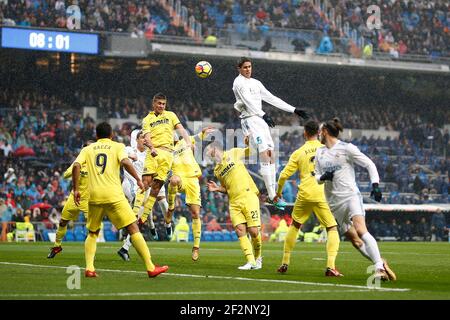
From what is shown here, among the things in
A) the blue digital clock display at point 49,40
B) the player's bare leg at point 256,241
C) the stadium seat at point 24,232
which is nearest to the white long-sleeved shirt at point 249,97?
the player's bare leg at point 256,241

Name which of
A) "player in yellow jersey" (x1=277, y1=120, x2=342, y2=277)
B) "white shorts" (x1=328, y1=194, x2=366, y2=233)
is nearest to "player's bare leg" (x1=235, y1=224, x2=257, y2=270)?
"player in yellow jersey" (x1=277, y1=120, x2=342, y2=277)

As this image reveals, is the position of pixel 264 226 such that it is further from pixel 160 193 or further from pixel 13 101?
pixel 160 193

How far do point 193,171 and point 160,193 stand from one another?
185 centimetres

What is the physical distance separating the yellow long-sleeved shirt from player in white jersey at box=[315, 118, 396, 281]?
119cm

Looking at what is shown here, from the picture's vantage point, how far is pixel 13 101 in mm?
43781

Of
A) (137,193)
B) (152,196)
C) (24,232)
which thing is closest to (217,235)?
(24,232)

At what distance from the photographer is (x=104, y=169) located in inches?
559

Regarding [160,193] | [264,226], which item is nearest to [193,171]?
[160,193]

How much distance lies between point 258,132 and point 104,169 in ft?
19.3

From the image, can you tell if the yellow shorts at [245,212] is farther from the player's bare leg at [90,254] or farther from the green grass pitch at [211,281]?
the player's bare leg at [90,254]

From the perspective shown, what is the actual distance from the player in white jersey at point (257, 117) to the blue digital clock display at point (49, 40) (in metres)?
22.0
